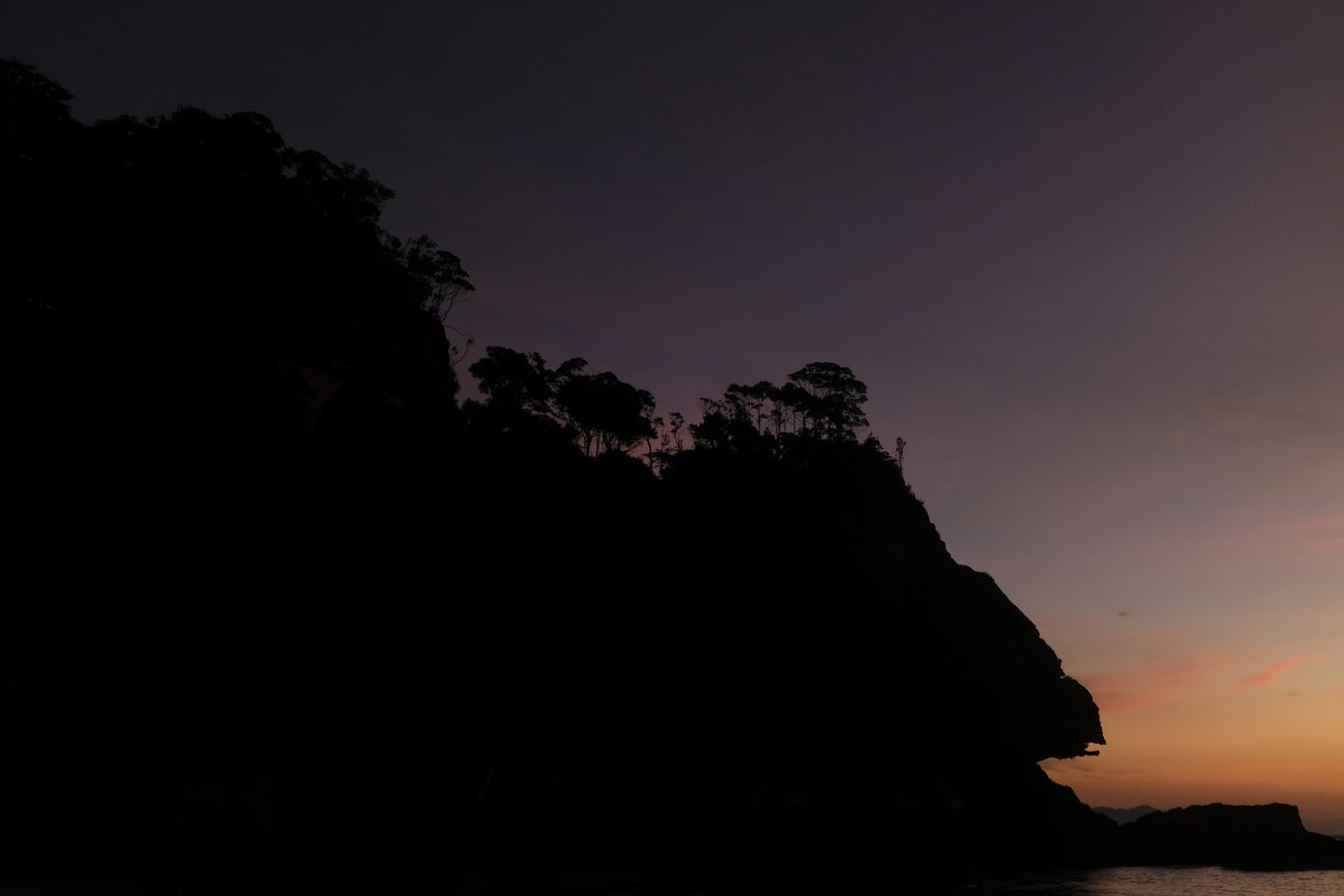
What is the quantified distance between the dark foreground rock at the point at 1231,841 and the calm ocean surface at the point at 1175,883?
297cm

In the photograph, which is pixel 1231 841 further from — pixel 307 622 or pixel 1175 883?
pixel 307 622

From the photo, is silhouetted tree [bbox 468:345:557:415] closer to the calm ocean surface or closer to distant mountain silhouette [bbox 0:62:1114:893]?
distant mountain silhouette [bbox 0:62:1114:893]

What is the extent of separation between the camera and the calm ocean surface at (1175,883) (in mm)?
44047

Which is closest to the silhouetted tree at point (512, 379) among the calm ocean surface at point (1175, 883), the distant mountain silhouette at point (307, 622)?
the distant mountain silhouette at point (307, 622)

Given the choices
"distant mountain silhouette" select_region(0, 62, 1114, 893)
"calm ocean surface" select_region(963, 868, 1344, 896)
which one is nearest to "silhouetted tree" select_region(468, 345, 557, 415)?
"distant mountain silhouette" select_region(0, 62, 1114, 893)

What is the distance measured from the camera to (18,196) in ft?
93.3

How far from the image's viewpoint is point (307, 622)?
101 ft

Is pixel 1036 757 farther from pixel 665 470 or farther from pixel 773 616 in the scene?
pixel 665 470

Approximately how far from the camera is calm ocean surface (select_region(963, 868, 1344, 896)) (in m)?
44.0

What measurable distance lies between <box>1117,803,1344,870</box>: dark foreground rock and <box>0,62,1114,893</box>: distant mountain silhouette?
23850mm

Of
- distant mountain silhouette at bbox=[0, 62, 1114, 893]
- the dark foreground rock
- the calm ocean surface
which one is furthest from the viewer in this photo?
the dark foreground rock

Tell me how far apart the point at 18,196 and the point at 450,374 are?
27542 mm

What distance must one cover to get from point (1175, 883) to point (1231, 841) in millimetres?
21934

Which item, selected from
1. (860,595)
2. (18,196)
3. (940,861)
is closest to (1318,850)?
(940,861)
